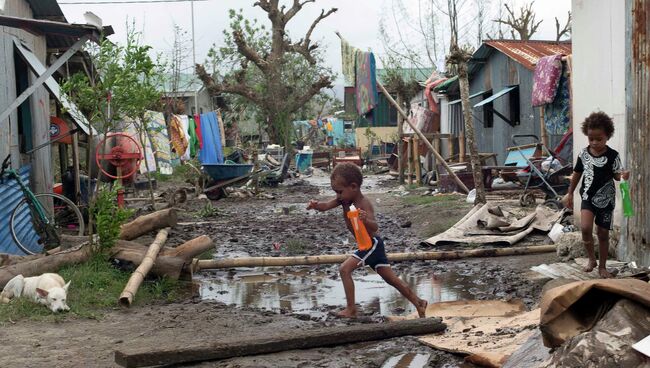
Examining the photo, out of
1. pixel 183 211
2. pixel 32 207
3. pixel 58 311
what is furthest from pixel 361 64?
pixel 58 311

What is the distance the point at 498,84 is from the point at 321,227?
30.2ft

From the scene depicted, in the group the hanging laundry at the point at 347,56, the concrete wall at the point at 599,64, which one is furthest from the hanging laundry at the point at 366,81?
the concrete wall at the point at 599,64

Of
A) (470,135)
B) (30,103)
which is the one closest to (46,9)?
(30,103)

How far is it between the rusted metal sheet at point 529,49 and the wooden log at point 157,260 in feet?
37.2

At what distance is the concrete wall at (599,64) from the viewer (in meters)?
7.29

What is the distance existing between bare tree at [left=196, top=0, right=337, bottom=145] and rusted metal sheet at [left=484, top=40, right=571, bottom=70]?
15478 millimetres

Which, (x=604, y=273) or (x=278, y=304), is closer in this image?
(x=604, y=273)

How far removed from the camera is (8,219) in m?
8.92

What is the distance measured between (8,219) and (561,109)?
408 inches

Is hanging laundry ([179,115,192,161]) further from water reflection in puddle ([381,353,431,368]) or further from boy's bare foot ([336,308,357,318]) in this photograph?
water reflection in puddle ([381,353,431,368])

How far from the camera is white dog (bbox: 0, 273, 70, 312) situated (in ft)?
19.5

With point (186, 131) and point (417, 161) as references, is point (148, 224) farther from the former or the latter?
point (186, 131)

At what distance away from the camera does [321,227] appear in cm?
1245

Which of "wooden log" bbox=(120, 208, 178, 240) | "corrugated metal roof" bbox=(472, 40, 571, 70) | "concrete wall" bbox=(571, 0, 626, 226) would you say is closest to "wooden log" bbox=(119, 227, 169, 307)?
"wooden log" bbox=(120, 208, 178, 240)
